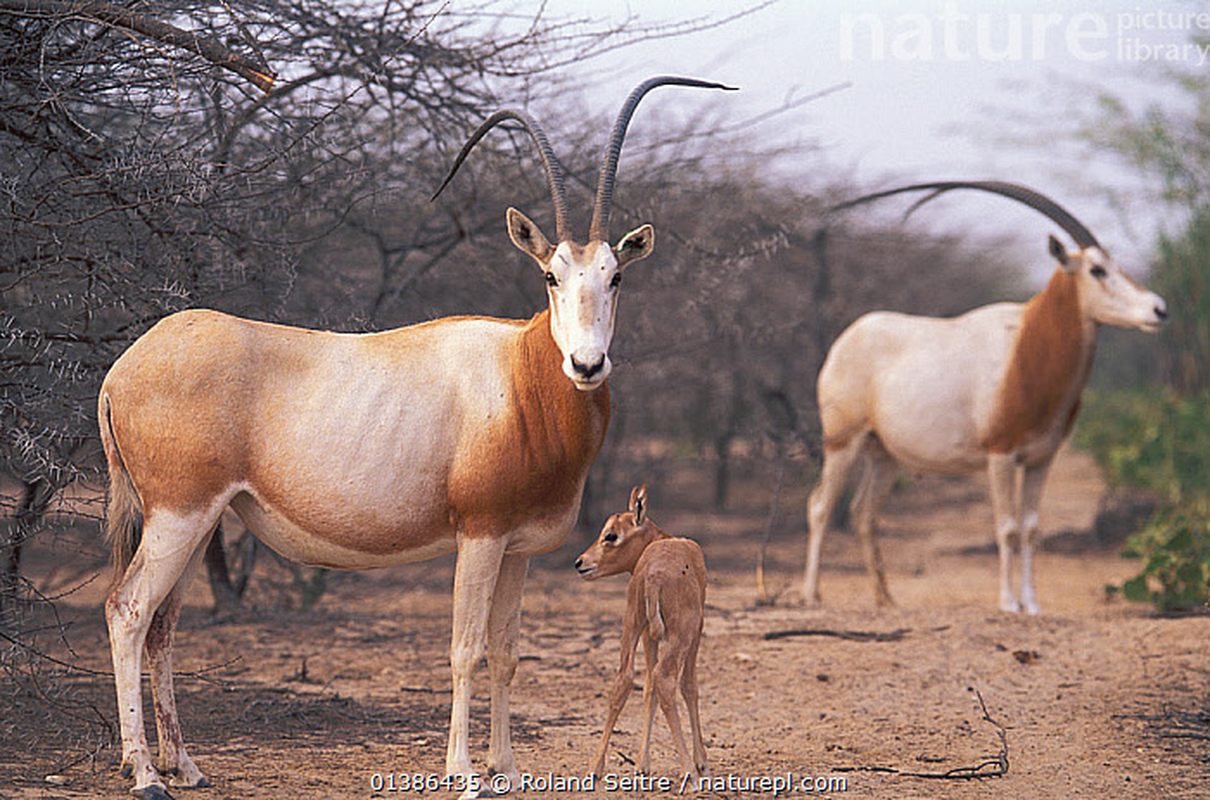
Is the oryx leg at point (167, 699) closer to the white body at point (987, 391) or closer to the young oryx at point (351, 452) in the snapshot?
the young oryx at point (351, 452)

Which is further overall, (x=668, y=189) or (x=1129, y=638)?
(x=668, y=189)

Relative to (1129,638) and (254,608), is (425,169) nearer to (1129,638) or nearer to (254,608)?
(254,608)

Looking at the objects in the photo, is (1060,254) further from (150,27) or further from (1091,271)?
(150,27)

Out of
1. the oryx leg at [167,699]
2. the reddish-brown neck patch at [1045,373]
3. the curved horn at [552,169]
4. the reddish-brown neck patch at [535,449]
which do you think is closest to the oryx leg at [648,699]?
the reddish-brown neck patch at [535,449]

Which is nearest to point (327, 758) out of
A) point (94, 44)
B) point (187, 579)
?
point (187, 579)

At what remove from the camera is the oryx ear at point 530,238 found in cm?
447

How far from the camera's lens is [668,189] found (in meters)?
8.77

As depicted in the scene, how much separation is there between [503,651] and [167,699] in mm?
1216

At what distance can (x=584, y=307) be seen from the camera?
4.14 metres

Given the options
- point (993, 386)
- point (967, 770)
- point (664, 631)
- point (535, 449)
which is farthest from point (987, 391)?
point (535, 449)

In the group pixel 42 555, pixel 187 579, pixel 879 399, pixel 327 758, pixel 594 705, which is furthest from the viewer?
pixel 42 555

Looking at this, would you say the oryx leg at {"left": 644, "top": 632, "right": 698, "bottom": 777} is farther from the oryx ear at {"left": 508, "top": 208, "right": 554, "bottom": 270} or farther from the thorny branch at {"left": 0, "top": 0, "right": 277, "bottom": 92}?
the thorny branch at {"left": 0, "top": 0, "right": 277, "bottom": 92}

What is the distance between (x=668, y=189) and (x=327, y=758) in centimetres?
488

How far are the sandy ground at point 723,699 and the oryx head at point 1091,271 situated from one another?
205cm
